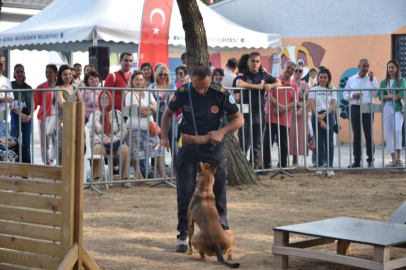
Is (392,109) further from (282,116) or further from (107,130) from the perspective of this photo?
(107,130)

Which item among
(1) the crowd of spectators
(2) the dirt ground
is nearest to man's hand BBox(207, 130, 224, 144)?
(2) the dirt ground

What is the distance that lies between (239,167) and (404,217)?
3613 mm

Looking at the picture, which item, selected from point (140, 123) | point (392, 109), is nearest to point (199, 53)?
point (140, 123)

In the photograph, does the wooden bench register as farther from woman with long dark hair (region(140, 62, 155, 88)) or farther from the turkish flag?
the turkish flag

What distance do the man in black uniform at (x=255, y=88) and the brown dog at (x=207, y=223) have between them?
14.4 feet

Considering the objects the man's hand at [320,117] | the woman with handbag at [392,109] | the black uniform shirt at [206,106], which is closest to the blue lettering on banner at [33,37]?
the man's hand at [320,117]

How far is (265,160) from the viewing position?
367 inches

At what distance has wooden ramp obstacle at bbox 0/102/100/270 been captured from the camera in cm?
340

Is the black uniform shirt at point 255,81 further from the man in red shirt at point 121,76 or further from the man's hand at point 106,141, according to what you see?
the man's hand at point 106,141

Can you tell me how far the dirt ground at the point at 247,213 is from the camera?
454 centimetres

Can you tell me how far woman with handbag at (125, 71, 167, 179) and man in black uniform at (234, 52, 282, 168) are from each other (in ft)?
5.35

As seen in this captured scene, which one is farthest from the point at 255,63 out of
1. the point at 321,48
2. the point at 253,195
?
the point at 321,48

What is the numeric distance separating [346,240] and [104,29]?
971cm

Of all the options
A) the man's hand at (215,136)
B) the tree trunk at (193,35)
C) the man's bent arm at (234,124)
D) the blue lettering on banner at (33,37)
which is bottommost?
the man's hand at (215,136)
